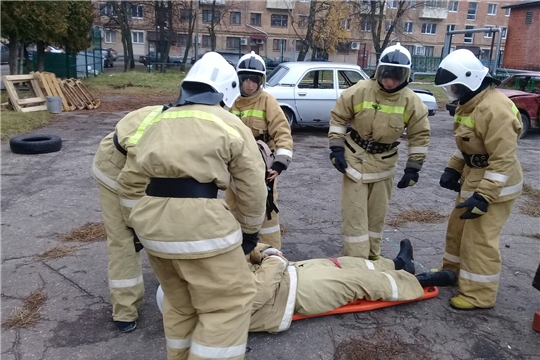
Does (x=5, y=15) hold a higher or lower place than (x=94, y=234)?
higher

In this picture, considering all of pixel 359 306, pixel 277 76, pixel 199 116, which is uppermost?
pixel 199 116

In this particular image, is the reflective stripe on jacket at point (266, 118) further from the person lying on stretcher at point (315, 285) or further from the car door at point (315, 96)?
the car door at point (315, 96)

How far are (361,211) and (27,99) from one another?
463 inches

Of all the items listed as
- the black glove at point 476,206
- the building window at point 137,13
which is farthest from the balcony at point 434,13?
the black glove at point 476,206

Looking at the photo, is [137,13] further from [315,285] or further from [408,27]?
[315,285]

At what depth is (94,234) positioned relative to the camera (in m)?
4.96

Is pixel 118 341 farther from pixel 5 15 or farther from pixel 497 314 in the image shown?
pixel 5 15

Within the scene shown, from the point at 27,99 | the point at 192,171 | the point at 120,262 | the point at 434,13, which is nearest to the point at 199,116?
the point at 192,171

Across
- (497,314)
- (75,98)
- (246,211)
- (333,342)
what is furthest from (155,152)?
(75,98)

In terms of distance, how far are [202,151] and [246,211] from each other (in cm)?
49

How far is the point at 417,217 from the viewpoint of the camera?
5863mm

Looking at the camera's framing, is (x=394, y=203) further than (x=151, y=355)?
Yes

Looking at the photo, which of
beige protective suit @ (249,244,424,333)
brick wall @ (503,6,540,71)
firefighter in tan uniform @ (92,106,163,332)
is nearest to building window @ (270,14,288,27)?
brick wall @ (503,6,540,71)

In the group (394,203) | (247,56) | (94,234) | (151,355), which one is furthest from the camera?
(394,203)
